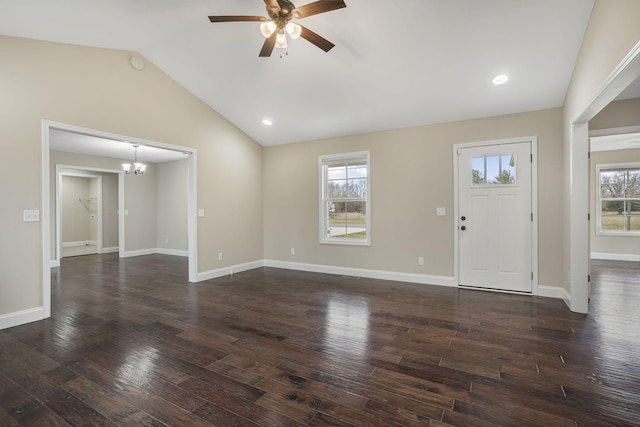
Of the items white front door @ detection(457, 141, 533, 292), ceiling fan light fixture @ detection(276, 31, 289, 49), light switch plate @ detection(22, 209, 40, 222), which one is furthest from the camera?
white front door @ detection(457, 141, 533, 292)

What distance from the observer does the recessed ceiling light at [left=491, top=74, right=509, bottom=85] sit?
11.7ft

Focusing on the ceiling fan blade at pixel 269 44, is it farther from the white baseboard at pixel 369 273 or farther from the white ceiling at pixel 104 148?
the white baseboard at pixel 369 273

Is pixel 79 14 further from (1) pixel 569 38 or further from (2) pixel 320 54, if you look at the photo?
(1) pixel 569 38

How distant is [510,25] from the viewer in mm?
2918

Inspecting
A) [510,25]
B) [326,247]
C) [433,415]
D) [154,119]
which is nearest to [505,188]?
[510,25]

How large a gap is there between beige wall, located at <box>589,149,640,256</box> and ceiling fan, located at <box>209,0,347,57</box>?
8182 mm

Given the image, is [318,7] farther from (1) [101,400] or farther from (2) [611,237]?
(2) [611,237]

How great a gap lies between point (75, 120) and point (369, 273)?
4.73m

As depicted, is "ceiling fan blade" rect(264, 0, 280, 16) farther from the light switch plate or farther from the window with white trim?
the light switch plate

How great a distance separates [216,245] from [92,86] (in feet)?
9.59

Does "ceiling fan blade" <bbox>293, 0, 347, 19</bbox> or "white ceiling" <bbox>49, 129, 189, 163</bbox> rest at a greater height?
"ceiling fan blade" <bbox>293, 0, 347, 19</bbox>

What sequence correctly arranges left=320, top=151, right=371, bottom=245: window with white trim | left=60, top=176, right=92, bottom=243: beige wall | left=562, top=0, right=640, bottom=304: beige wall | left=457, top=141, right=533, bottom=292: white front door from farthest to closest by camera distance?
left=60, top=176, right=92, bottom=243: beige wall < left=320, top=151, right=371, bottom=245: window with white trim < left=457, top=141, right=533, bottom=292: white front door < left=562, top=0, right=640, bottom=304: beige wall

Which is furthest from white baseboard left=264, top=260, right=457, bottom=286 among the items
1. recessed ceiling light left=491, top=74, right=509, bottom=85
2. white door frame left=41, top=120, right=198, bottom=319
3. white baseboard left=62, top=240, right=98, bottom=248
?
white baseboard left=62, top=240, right=98, bottom=248

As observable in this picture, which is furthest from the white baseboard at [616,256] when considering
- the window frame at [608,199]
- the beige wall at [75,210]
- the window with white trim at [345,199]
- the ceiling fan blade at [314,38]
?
the beige wall at [75,210]
